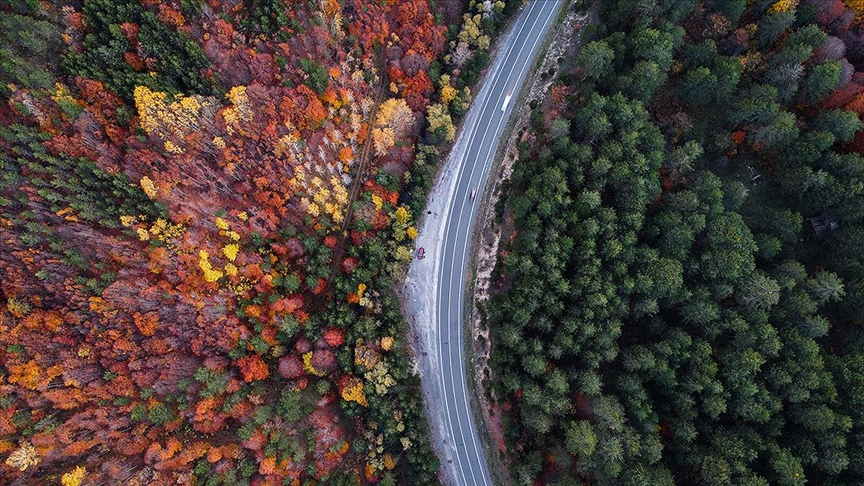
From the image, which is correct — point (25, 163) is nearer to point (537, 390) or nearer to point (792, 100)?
point (537, 390)

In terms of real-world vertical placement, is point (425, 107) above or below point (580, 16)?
below

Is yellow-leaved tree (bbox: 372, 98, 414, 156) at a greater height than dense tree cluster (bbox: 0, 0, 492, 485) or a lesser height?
greater

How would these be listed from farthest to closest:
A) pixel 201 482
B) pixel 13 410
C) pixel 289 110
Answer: pixel 289 110, pixel 201 482, pixel 13 410

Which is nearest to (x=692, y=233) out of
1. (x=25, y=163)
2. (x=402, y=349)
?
(x=402, y=349)

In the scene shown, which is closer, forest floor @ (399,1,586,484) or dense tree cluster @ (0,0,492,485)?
dense tree cluster @ (0,0,492,485)

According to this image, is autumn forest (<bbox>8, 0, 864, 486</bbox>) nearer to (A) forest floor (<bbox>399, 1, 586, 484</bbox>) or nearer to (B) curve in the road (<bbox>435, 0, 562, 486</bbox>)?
(A) forest floor (<bbox>399, 1, 586, 484</bbox>)

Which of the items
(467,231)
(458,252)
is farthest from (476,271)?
(467,231)

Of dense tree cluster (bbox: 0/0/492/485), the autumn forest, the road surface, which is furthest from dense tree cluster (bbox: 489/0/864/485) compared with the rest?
dense tree cluster (bbox: 0/0/492/485)
